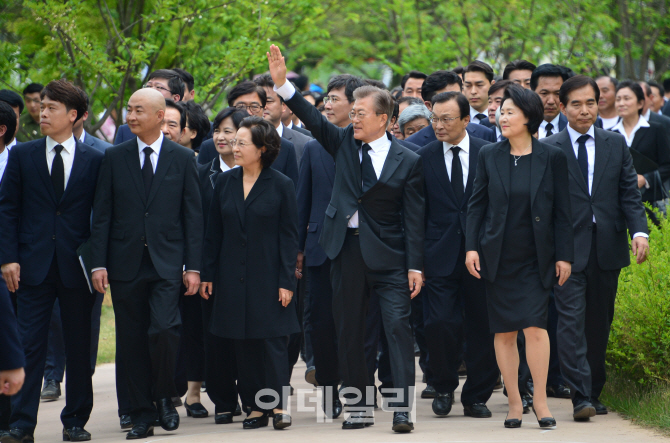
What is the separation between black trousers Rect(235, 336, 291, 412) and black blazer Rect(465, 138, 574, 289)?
156 centimetres

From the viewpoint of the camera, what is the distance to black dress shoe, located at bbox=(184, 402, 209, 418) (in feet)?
24.5

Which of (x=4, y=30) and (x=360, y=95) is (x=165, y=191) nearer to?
(x=360, y=95)

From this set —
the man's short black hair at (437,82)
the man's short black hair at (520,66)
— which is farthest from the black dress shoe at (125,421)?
the man's short black hair at (520,66)

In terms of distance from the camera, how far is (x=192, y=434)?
6.69 m

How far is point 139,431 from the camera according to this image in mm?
6512

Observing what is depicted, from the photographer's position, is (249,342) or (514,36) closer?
(249,342)

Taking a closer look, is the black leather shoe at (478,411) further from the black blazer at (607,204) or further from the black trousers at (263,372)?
the black trousers at (263,372)

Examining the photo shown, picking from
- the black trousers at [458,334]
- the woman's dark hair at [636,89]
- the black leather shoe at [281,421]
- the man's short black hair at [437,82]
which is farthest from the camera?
the woman's dark hair at [636,89]

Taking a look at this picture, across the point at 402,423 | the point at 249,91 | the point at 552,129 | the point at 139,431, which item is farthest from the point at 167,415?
the point at 552,129

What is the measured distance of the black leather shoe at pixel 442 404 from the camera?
712 cm

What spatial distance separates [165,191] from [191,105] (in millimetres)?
1934

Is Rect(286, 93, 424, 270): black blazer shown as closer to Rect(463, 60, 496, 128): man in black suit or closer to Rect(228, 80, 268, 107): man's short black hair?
Rect(228, 80, 268, 107): man's short black hair

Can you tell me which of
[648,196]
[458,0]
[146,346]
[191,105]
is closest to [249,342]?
[146,346]

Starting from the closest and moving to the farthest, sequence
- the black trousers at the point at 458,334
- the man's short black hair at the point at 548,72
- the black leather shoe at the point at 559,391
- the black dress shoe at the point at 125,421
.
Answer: the black dress shoe at the point at 125,421 < the black trousers at the point at 458,334 < the black leather shoe at the point at 559,391 < the man's short black hair at the point at 548,72
